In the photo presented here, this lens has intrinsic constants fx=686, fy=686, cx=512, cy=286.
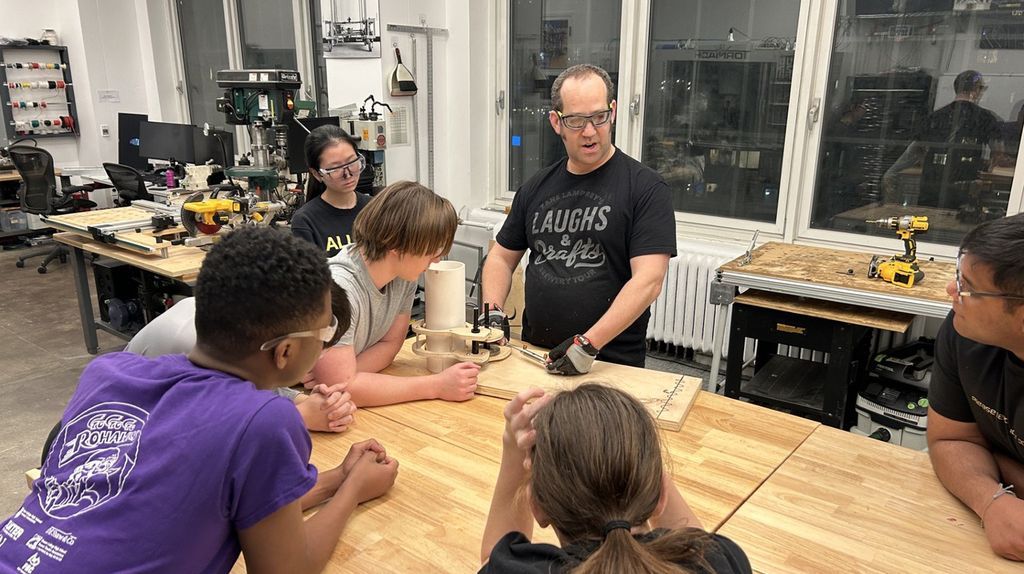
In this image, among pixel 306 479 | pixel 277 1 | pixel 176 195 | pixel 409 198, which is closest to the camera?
pixel 306 479

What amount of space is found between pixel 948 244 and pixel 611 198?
2.33 meters

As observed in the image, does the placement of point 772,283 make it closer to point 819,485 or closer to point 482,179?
point 819,485

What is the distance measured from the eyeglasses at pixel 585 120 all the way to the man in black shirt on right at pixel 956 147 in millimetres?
2308

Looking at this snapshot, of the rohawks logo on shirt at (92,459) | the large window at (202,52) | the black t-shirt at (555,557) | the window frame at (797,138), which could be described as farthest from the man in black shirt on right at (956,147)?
the large window at (202,52)

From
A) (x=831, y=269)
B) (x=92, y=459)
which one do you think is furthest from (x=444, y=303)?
(x=831, y=269)

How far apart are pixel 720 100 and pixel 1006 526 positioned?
321 centimetres

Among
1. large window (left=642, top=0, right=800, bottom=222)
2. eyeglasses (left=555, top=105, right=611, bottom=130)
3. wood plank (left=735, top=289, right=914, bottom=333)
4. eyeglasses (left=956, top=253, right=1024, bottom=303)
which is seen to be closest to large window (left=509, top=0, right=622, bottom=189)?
large window (left=642, top=0, right=800, bottom=222)

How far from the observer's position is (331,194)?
2562 millimetres

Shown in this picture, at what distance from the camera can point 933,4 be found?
3264 mm

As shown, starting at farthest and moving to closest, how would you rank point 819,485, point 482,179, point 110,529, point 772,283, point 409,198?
point 482,179 → point 772,283 → point 409,198 → point 819,485 → point 110,529

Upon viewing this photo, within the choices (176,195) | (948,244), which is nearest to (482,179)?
(176,195)

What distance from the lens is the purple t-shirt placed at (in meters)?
0.89

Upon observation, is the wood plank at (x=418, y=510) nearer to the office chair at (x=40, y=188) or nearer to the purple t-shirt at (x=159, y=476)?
the purple t-shirt at (x=159, y=476)

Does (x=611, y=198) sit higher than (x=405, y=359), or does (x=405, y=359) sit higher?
(x=611, y=198)
